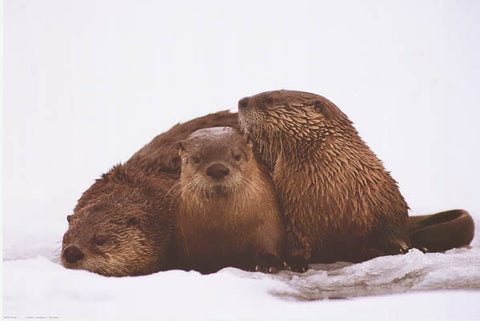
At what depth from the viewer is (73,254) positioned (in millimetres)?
2801

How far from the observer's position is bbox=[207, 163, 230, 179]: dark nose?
2.68 meters

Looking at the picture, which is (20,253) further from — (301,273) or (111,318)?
(301,273)

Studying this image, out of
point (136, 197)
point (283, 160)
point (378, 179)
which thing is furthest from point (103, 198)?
point (378, 179)

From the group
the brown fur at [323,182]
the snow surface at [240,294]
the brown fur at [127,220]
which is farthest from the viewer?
the brown fur at [323,182]

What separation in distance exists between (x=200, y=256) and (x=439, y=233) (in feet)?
3.25

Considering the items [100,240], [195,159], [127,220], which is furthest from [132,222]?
[195,159]

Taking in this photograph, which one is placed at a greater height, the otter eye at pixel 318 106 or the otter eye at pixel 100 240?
the otter eye at pixel 318 106

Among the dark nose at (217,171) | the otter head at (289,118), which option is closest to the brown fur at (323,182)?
the otter head at (289,118)

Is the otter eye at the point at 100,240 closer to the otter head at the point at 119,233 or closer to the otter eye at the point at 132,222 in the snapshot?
the otter head at the point at 119,233

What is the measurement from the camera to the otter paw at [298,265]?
290 cm

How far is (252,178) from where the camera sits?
2855mm

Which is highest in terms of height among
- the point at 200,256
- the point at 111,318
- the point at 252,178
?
the point at 252,178

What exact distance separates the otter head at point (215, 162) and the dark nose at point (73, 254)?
42cm

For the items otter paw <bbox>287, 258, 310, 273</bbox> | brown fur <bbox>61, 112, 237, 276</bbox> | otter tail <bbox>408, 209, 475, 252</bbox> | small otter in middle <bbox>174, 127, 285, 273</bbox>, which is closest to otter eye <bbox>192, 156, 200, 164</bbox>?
small otter in middle <bbox>174, 127, 285, 273</bbox>
